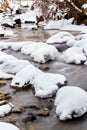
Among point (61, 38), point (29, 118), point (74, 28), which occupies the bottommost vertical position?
point (74, 28)

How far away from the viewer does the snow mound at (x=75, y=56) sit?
7680mm

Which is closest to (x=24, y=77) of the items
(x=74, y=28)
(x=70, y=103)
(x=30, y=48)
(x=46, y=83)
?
(x=46, y=83)

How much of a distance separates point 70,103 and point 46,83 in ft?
3.44

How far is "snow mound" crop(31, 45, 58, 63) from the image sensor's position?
8.06m

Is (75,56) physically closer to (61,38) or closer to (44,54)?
(44,54)

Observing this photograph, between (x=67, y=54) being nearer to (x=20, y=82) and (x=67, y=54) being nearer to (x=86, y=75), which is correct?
(x=86, y=75)

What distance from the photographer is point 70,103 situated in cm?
482

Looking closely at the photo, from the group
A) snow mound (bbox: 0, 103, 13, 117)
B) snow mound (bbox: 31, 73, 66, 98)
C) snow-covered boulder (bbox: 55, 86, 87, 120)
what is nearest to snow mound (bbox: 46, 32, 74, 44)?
snow mound (bbox: 31, 73, 66, 98)

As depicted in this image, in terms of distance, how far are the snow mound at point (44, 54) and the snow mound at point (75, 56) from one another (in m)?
0.30

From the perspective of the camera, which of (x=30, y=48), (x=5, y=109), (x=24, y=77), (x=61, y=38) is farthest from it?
(x=61, y=38)

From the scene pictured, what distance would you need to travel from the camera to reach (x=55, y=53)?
27.7ft

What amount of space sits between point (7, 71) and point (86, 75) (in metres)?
1.80

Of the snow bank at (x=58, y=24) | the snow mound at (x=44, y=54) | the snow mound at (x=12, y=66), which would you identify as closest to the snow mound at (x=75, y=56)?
the snow mound at (x=44, y=54)

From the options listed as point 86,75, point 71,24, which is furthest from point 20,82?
point 71,24
